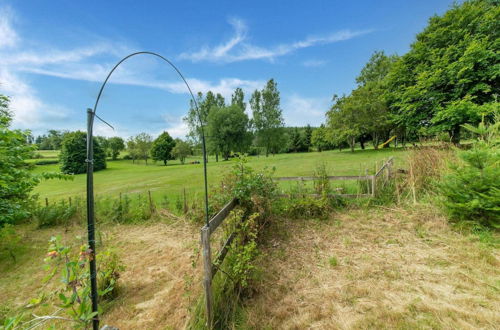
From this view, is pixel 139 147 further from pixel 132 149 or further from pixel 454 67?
pixel 454 67

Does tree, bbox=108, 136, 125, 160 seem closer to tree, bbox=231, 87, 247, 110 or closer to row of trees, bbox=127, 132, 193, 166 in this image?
row of trees, bbox=127, 132, 193, 166

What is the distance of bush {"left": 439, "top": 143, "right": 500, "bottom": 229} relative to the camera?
336 cm

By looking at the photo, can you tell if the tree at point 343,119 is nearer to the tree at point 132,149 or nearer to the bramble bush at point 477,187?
the bramble bush at point 477,187

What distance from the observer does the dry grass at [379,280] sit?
2.09 meters

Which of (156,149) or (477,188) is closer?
(477,188)

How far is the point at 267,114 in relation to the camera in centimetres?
2978

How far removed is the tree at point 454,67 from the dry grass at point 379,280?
10.3 metres

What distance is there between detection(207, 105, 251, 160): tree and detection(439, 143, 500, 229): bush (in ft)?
78.5

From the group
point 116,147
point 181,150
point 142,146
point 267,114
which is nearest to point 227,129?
point 267,114

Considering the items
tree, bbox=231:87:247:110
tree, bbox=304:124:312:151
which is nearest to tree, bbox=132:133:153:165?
tree, bbox=231:87:247:110

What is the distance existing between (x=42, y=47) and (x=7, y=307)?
14.4ft

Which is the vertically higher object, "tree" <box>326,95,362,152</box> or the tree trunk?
"tree" <box>326,95,362,152</box>

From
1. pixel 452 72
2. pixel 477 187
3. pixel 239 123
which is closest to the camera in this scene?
pixel 477 187

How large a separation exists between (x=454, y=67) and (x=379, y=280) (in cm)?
1503
